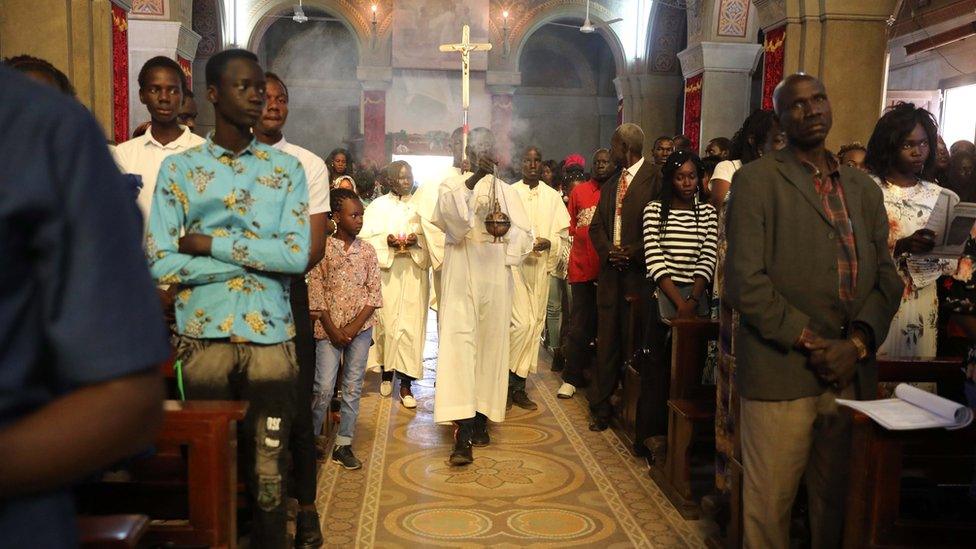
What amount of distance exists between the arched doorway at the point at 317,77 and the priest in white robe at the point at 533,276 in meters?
A: 15.0

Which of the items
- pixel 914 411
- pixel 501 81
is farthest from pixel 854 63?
pixel 501 81

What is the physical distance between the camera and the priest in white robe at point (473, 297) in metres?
5.12

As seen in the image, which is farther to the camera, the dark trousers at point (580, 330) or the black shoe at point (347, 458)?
the dark trousers at point (580, 330)

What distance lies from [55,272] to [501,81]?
59.4 ft

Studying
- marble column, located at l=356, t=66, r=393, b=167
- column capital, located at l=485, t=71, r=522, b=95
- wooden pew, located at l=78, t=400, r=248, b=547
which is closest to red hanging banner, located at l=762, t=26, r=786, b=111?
wooden pew, located at l=78, t=400, r=248, b=547

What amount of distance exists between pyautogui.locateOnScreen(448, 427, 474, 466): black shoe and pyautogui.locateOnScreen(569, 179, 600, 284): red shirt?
5.59ft

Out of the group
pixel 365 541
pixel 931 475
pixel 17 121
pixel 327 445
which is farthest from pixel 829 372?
pixel 327 445

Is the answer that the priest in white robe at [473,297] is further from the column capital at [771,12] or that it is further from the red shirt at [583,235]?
the column capital at [771,12]

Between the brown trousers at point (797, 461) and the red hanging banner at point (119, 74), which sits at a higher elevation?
the red hanging banner at point (119, 74)

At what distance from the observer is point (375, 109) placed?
60.7ft

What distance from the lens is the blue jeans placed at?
4.71 m

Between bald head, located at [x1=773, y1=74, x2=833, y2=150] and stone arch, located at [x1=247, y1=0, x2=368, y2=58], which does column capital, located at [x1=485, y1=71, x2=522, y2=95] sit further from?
bald head, located at [x1=773, y1=74, x2=833, y2=150]

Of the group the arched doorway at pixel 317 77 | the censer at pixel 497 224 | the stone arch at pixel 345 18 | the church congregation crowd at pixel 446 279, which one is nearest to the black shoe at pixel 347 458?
the church congregation crowd at pixel 446 279

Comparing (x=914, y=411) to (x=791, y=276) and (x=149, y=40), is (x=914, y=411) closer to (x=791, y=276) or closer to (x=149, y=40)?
(x=791, y=276)
